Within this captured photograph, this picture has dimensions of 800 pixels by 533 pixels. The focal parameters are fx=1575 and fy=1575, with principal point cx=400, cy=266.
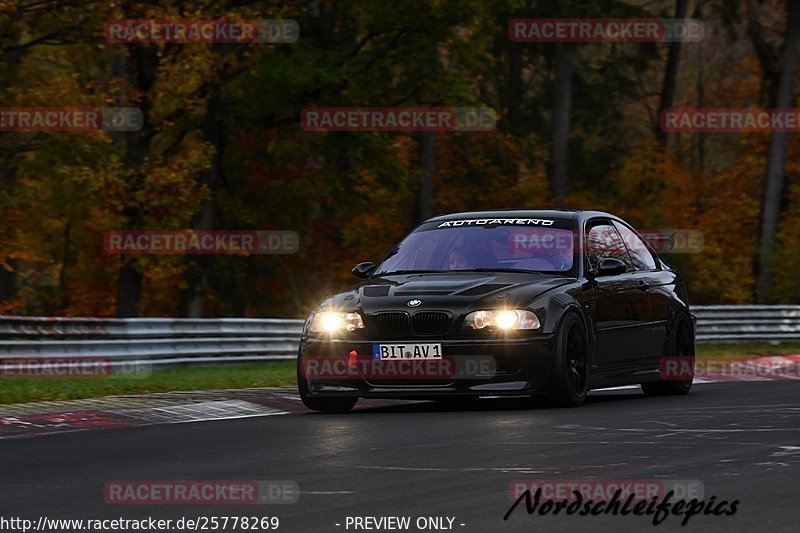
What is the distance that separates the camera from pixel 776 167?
137 feet

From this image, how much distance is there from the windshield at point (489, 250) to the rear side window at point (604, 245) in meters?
0.25

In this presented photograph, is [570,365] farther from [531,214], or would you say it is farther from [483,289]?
[531,214]

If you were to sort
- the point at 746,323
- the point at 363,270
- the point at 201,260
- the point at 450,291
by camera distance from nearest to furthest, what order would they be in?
the point at 450,291 < the point at 363,270 < the point at 746,323 < the point at 201,260

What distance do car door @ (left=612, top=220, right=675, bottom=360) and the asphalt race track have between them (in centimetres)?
171

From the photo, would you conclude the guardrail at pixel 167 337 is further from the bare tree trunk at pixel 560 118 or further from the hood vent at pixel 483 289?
the bare tree trunk at pixel 560 118

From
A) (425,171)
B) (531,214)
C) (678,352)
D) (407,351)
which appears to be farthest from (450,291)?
(425,171)

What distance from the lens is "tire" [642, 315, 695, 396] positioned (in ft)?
48.4

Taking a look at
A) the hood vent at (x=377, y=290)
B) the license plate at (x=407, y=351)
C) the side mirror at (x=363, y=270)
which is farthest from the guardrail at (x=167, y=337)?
the license plate at (x=407, y=351)

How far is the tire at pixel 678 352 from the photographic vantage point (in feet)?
48.4

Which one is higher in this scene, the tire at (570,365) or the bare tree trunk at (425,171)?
the bare tree trunk at (425,171)

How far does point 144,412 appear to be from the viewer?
40.5ft

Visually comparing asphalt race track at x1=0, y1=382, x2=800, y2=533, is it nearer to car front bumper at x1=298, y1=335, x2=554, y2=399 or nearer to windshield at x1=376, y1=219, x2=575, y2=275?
car front bumper at x1=298, y1=335, x2=554, y2=399

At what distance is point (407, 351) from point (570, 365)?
4.49 feet

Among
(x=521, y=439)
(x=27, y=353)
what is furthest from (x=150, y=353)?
(x=521, y=439)
